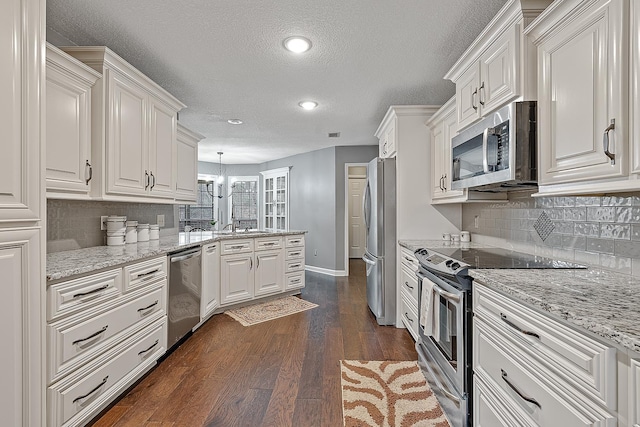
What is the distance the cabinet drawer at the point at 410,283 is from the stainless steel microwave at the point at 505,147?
3.48ft

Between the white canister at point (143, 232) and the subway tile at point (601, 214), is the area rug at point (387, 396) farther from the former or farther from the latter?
the white canister at point (143, 232)

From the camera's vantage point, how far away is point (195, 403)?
204 cm

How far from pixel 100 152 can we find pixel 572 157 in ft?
8.88

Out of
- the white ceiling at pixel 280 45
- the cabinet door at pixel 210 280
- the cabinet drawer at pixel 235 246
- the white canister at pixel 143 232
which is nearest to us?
the white ceiling at pixel 280 45

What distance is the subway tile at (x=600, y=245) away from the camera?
1.63m

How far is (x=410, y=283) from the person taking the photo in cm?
302

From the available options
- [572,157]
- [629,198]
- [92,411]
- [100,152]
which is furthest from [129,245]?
[629,198]

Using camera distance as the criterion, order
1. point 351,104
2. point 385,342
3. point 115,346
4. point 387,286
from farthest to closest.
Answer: point 351,104, point 387,286, point 385,342, point 115,346

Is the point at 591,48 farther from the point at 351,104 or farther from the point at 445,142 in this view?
the point at 351,104

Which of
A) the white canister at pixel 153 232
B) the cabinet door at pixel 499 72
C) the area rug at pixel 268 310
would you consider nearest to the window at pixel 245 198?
the area rug at pixel 268 310

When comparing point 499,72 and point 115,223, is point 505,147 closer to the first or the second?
point 499,72

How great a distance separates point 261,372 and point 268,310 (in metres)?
1.52

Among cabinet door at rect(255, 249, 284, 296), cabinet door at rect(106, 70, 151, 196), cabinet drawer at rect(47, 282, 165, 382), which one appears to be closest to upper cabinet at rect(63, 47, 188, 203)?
cabinet door at rect(106, 70, 151, 196)

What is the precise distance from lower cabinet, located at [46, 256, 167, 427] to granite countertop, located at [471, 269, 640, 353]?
6.57ft
